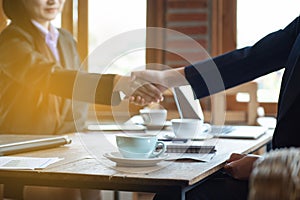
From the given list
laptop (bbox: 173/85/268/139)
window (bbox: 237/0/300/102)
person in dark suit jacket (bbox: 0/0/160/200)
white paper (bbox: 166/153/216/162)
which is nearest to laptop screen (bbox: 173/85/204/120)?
laptop (bbox: 173/85/268/139)

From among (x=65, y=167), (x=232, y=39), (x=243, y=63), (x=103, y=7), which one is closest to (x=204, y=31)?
(x=232, y=39)

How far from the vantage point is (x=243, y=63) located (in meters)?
1.94

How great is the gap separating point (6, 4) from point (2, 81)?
0.41m

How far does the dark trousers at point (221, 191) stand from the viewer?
63.9 inches

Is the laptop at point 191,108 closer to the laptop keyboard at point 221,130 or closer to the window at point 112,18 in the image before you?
the laptop keyboard at point 221,130

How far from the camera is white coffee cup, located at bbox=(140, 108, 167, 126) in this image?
7.62 feet

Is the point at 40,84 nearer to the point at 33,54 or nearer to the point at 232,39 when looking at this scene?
the point at 33,54

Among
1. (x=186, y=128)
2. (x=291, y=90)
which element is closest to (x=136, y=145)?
(x=291, y=90)

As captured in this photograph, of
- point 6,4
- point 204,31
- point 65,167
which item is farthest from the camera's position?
point 204,31

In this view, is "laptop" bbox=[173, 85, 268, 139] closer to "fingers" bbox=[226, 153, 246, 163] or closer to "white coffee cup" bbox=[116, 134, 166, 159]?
"fingers" bbox=[226, 153, 246, 163]

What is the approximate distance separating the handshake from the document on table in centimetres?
70

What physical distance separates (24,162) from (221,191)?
1.88 ft

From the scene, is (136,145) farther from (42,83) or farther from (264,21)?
(264,21)

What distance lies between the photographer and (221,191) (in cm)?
164
